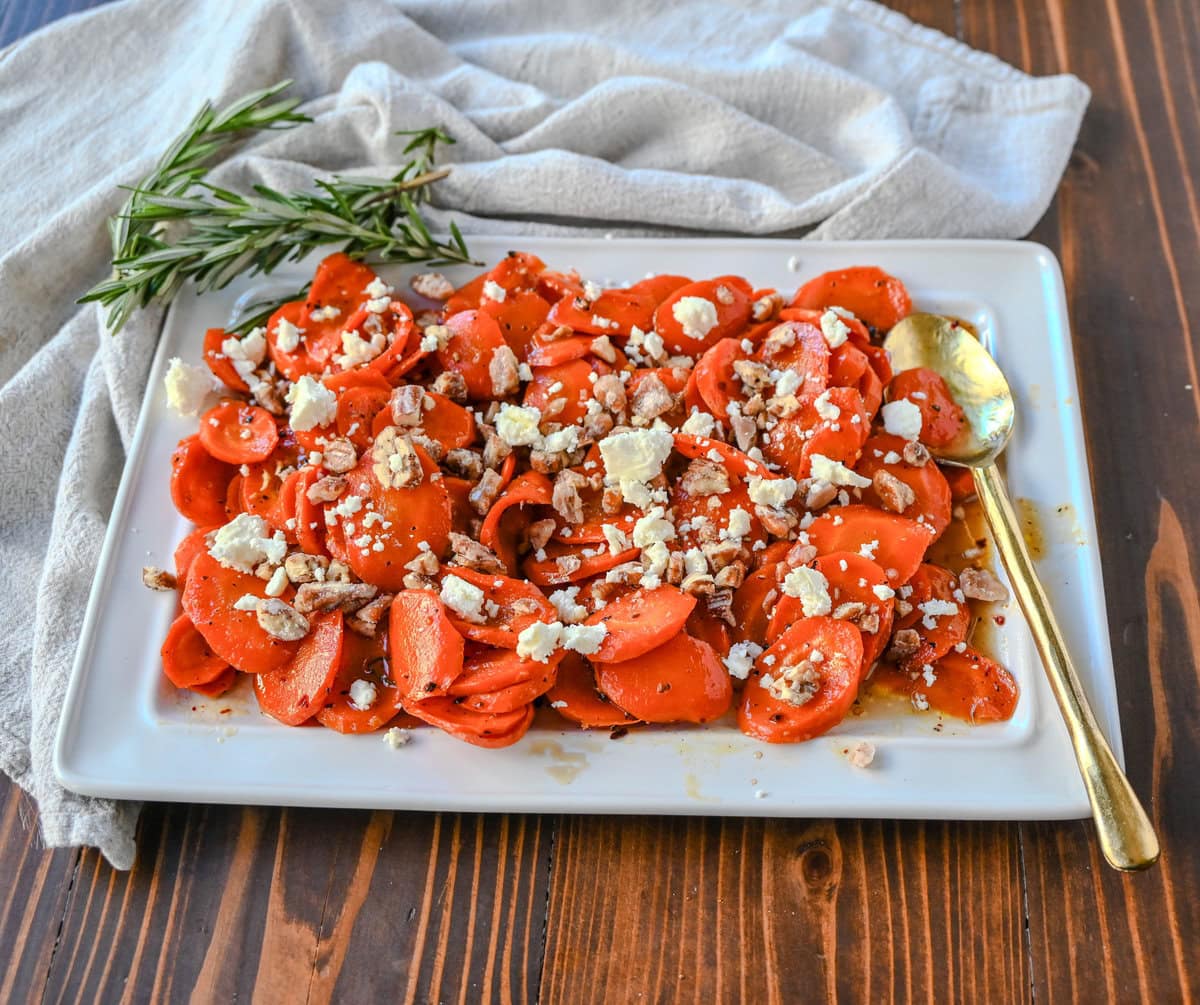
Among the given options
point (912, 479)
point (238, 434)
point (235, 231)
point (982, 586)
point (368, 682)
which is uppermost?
point (235, 231)

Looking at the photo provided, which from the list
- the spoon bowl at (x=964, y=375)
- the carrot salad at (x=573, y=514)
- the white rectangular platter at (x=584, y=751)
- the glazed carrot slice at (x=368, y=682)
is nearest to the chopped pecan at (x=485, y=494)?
the carrot salad at (x=573, y=514)

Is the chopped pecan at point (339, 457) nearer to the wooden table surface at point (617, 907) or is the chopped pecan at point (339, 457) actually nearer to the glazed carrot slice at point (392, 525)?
the glazed carrot slice at point (392, 525)

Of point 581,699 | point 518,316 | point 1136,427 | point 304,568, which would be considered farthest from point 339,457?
point 1136,427

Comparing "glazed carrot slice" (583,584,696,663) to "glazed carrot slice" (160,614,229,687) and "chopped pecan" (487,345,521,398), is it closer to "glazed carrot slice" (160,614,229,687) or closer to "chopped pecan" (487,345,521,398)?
"chopped pecan" (487,345,521,398)

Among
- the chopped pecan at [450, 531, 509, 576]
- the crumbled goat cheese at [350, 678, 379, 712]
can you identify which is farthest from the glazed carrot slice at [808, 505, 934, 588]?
the crumbled goat cheese at [350, 678, 379, 712]

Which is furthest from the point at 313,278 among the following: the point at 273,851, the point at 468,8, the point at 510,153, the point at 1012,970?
the point at 1012,970

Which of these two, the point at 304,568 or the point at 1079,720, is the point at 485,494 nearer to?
the point at 304,568

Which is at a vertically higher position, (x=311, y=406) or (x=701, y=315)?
(x=311, y=406)
